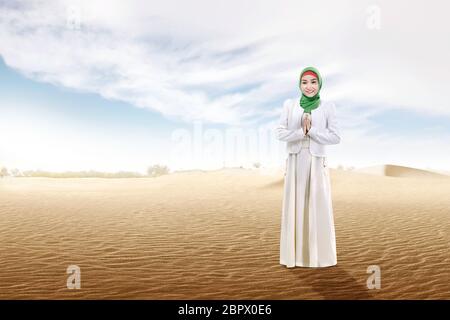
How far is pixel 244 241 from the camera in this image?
29.8 feet

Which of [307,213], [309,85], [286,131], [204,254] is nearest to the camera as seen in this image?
[309,85]

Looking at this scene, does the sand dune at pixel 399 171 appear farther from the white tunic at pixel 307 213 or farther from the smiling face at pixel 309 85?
the smiling face at pixel 309 85

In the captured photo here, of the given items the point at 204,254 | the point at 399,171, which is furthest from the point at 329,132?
the point at 399,171

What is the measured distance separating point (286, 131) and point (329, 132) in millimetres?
563

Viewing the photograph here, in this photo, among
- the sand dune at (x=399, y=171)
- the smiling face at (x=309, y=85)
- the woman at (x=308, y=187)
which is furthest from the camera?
the sand dune at (x=399, y=171)

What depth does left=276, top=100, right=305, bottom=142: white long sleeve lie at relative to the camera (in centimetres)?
654

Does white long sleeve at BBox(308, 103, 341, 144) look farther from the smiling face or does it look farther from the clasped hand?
the smiling face

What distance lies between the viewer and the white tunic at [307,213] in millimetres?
6668

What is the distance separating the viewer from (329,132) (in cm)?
664

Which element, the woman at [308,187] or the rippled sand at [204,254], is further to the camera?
the woman at [308,187]

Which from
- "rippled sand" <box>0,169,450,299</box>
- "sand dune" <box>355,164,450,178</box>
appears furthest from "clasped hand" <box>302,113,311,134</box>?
"sand dune" <box>355,164,450,178</box>

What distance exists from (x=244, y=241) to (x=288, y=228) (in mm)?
2501

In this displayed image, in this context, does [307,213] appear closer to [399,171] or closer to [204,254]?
[204,254]

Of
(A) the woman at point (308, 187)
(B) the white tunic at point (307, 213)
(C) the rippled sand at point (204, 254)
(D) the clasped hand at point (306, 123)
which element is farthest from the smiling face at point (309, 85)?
(C) the rippled sand at point (204, 254)
